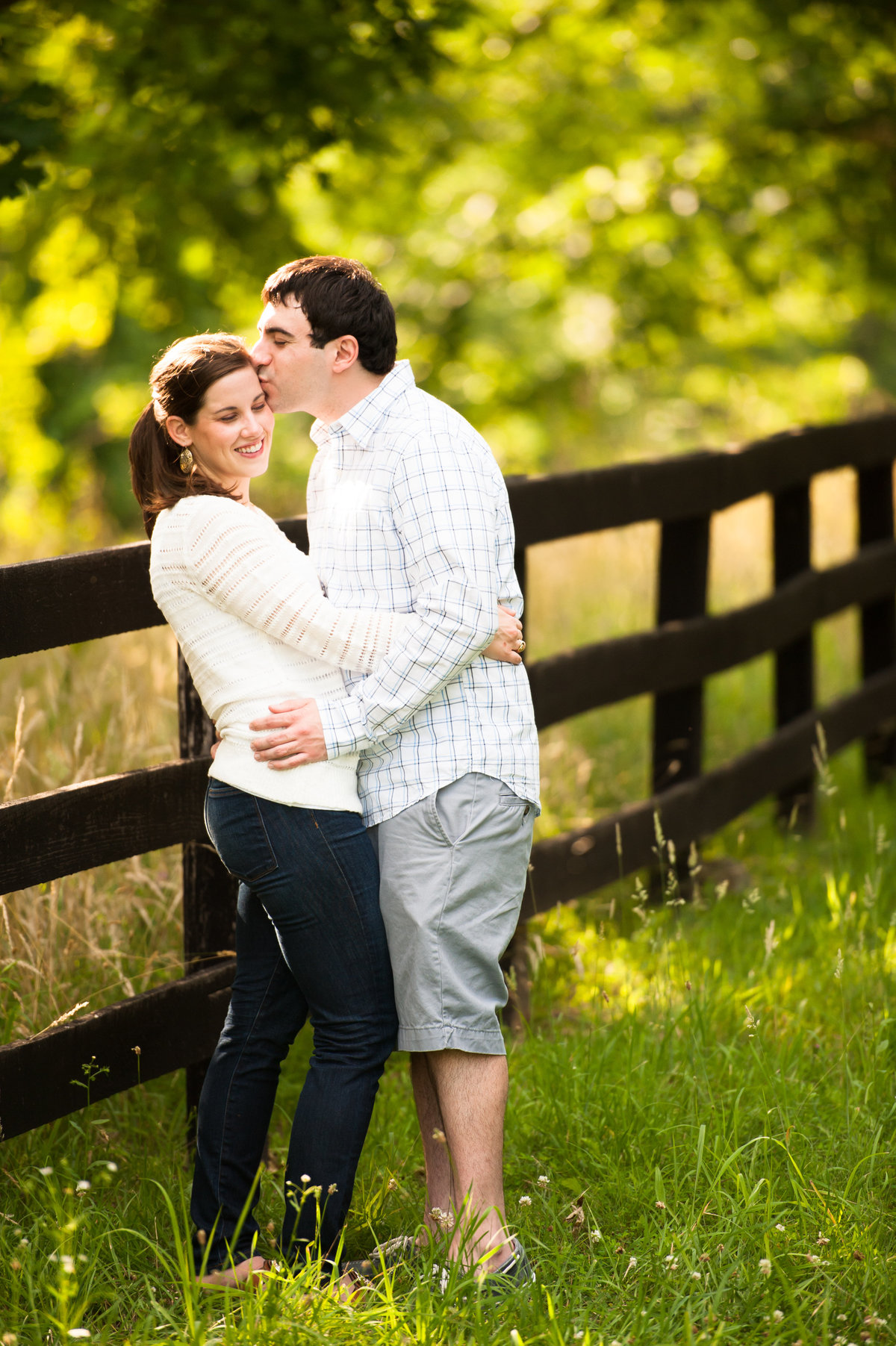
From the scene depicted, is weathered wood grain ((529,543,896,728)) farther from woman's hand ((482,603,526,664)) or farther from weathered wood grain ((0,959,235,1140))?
weathered wood grain ((0,959,235,1140))

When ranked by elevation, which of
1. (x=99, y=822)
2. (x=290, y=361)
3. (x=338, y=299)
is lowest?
(x=99, y=822)

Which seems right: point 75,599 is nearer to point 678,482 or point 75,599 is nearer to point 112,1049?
point 112,1049

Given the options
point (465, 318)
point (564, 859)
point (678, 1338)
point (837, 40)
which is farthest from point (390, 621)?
point (465, 318)

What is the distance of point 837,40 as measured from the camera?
22.6 ft

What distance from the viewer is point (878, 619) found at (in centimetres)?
575

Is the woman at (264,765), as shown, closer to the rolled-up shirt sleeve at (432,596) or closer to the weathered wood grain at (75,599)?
the rolled-up shirt sleeve at (432,596)

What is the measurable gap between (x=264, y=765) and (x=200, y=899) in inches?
31.2

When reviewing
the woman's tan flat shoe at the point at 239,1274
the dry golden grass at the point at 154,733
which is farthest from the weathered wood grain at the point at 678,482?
the woman's tan flat shoe at the point at 239,1274

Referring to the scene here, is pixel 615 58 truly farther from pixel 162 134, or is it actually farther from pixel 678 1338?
pixel 678 1338

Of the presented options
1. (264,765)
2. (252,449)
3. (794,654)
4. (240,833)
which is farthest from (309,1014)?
(794,654)

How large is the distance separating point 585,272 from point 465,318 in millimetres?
985

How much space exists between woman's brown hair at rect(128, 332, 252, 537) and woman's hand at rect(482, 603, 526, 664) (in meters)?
0.56

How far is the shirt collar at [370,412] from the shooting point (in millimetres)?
2355

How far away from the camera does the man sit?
2242 mm
